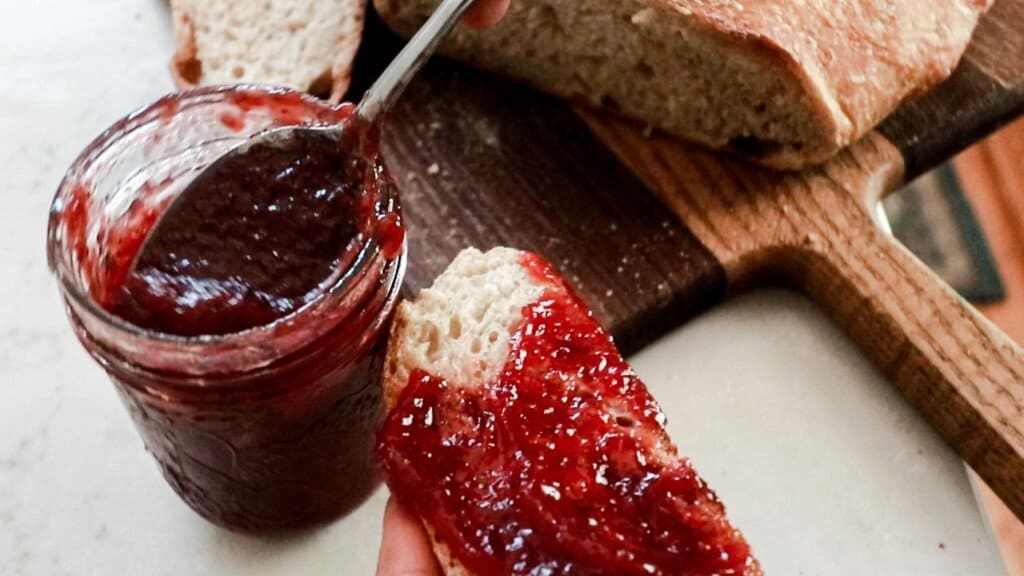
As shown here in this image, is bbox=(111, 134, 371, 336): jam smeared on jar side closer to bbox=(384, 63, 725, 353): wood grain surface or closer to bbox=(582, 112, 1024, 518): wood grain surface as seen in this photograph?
bbox=(384, 63, 725, 353): wood grain surface

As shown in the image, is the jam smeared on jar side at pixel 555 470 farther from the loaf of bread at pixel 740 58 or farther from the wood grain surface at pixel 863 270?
the loaf of bread at pixel 740 58

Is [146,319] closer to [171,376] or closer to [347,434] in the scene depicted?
[171,376]

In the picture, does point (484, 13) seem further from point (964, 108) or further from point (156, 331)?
point (964, 108)

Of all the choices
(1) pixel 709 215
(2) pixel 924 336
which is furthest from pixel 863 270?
(1) pixel 709 215

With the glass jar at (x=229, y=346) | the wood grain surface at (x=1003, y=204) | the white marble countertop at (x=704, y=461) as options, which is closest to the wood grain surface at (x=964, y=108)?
the white marble countertop at (x=704, y=461)

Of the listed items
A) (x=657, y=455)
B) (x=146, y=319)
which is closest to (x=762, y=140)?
(x=657, y=455)
